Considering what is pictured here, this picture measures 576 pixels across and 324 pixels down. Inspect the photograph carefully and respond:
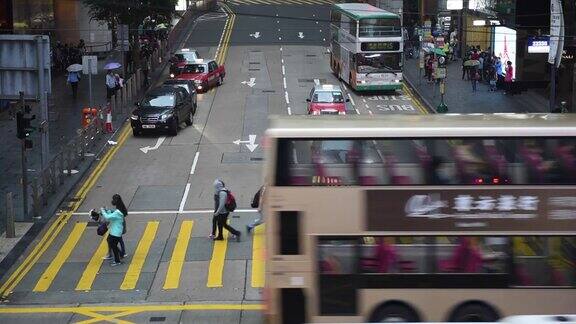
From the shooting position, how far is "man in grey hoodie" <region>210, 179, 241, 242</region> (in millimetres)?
22156

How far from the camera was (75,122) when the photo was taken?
1507 inches

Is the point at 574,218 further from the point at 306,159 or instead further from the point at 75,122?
the point at 75,122

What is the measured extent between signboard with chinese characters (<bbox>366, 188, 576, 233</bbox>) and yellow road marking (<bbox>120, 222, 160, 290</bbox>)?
7.22 meters

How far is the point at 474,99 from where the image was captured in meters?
42.2

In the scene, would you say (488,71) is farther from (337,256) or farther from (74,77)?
(337,256)

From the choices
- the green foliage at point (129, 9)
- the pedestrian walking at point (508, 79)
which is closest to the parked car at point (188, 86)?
the green foliage at point (129, 9)

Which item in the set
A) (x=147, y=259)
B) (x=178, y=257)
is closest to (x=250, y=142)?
(x=178, y=257)

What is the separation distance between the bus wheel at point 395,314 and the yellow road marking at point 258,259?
4.10 metres

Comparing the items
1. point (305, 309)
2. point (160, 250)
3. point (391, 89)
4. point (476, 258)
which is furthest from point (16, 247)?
point (391, 89)

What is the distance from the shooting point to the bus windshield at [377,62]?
143 feet

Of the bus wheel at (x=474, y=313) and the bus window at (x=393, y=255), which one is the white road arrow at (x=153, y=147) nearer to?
the bus window at (x=393, y=255)

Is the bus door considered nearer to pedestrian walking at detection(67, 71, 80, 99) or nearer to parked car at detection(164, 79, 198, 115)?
parked car at detection(164, 79, 198, 115)

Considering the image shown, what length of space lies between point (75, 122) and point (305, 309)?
25024mm

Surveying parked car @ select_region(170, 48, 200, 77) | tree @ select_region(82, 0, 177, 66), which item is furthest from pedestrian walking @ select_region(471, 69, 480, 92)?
tree @ select_region(82, 0, 177, 66)
